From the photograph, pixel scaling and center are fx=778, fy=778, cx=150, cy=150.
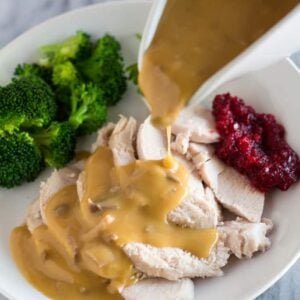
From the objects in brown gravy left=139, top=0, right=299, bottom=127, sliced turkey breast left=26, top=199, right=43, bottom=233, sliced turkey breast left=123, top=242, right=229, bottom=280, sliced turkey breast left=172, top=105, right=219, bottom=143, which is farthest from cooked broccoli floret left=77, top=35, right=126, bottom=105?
brown gravy left=139, top=0, right=299, bottom=127

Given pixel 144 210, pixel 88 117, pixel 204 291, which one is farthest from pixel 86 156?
pixel 204 291

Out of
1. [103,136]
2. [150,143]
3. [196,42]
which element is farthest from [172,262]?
[196,42]

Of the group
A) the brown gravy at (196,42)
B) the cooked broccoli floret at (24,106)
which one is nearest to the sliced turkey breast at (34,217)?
the cooked broccoli floret at (24,106)

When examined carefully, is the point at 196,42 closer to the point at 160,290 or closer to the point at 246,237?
the point at 246,237

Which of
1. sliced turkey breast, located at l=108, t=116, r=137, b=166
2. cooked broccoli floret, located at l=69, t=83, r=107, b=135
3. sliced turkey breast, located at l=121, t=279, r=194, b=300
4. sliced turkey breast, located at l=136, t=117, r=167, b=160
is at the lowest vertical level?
sliced turkey breast, located at l=121, t=279, r=194, b=300

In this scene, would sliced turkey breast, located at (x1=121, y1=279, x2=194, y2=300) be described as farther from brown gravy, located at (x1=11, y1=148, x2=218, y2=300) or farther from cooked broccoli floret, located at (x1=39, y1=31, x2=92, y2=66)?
cooked broccoli floret, located at (x1=39, y1=31, x2=92, y2=66)

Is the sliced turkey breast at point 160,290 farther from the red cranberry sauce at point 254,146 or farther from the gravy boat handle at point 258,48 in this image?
the gravy boat handle at point 258,48
